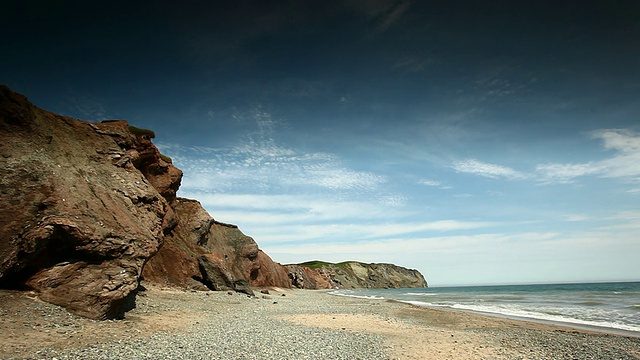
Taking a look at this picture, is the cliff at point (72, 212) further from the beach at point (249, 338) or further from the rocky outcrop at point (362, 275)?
the rocky outcrop at point (362, 275)

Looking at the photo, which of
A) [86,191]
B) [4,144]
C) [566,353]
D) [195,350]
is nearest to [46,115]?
[4,144]

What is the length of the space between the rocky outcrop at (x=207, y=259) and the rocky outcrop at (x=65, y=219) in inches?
496

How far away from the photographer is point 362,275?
474ft

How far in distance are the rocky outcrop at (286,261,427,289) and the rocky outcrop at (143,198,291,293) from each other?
47997 mm

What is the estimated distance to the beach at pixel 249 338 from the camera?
32.7ft

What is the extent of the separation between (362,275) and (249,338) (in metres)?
137

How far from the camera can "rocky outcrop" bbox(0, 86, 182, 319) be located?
489 inches

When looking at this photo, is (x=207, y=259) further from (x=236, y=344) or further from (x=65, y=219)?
(x=236, y=344)

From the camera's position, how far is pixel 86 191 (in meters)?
15.1

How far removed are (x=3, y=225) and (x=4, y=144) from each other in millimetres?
3610

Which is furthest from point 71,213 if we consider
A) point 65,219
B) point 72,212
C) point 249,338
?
point 249,338

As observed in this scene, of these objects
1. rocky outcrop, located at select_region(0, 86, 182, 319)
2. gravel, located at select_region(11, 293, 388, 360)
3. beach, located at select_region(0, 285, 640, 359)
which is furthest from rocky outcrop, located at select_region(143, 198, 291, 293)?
gravel, located at select_region(11, 293, 388, 360)

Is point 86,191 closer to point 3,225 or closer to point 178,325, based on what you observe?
point 3,225

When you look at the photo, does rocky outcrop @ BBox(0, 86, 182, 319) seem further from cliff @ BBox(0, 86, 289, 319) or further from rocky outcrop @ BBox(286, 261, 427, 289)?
rocky outcrop @ BBox(286, 261, 427, 289)
